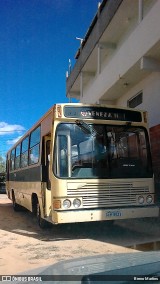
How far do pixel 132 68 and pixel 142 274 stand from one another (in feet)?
40.2

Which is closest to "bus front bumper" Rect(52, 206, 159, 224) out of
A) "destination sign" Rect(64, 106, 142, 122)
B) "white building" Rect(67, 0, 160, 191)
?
"destination sign" Rect(64, 106, 142, 122)

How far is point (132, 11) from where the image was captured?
15.4m

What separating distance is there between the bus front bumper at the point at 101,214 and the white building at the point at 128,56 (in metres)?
2.64

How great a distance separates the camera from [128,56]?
→ 14414 mm

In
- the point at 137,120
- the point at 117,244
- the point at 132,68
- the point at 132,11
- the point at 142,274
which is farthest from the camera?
the point at 132,11

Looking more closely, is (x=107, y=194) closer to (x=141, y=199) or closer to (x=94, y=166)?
(x=94, y=166)

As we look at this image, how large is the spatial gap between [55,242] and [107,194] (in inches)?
61.0

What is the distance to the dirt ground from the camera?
669 centimetres

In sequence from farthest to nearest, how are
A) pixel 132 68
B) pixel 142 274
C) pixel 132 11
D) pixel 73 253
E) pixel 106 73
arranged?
pixel 106 73, pixel 132 11, pixel 132 68, pixel 73 253, pixel 142 274

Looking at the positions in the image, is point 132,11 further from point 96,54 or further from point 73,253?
point 73,253

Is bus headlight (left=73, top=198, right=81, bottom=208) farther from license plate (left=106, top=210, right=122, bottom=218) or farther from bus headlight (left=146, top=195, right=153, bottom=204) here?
bus headlight (left=146, top=195, right=153, bottom=204)

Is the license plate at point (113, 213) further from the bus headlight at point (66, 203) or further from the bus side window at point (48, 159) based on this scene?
the bus side window at point (48, 159)

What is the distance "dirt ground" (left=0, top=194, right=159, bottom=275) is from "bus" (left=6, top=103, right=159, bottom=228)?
0.46m

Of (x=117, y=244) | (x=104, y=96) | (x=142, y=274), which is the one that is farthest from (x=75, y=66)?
(x=142, y=274)
